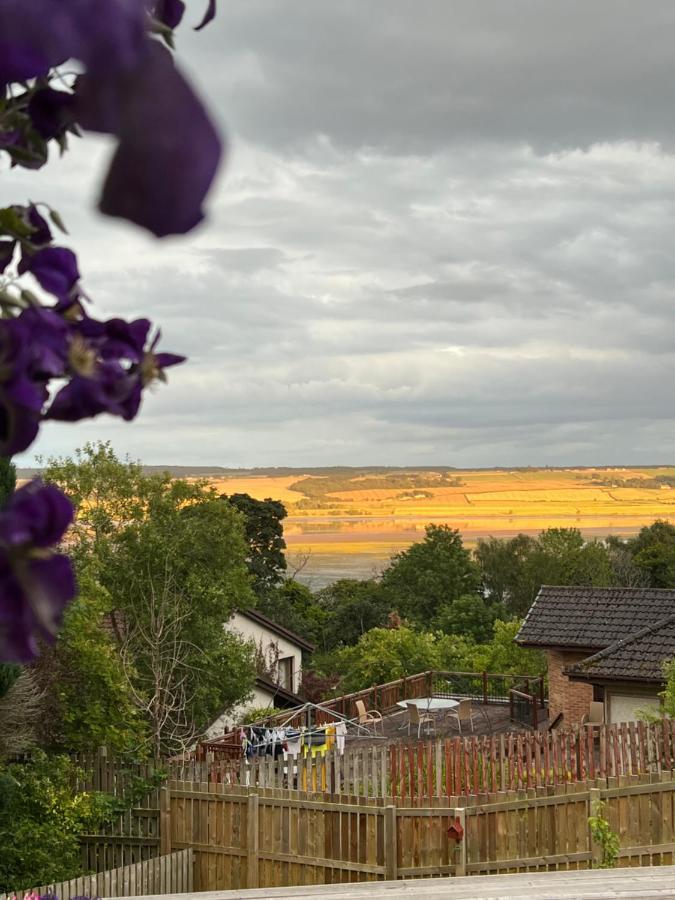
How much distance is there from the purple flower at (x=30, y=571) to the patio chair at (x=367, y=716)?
2049cm

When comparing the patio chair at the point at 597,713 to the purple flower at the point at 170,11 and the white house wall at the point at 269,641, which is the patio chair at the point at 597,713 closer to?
the white house wall at the point at 269,641

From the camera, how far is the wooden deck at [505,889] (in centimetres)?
421

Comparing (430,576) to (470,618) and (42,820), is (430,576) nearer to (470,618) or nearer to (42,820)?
(470,618)

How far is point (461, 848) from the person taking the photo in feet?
34.6

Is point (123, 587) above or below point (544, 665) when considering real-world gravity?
above

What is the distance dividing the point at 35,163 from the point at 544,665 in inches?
1219

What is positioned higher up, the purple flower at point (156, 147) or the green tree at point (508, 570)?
the green tree at point (508, 570)

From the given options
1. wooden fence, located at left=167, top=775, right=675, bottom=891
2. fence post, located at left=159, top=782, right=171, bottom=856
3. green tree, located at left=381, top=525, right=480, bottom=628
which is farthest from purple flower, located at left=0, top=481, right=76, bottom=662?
green tree, located at left=381, top=525, right=480, bottom=628

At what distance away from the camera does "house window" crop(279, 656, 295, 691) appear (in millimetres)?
32969

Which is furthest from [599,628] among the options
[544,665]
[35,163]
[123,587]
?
[35,163]

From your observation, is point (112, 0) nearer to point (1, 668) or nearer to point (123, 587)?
point (1, 668)

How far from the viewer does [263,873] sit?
11.2 m

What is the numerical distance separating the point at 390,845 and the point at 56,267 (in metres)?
10.8

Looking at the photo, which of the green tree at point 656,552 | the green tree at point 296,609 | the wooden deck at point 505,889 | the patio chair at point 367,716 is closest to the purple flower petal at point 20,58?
the wooden deck at point 505,889
